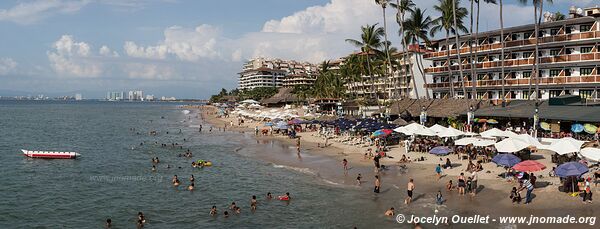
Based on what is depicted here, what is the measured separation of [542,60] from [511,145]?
963 inches

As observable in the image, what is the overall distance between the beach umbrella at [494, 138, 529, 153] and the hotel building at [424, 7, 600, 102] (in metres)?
20.3

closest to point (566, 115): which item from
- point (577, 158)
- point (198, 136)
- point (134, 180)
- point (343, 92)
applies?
point (577, 158)

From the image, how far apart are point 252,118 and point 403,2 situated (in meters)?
43.8

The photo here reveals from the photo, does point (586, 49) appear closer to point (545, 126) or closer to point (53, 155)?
point (545, 126)

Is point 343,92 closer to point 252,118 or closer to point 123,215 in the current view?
point 252,118

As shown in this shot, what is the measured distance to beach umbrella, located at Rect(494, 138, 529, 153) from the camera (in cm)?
2691

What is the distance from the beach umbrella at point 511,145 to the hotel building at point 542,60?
66.6 feet

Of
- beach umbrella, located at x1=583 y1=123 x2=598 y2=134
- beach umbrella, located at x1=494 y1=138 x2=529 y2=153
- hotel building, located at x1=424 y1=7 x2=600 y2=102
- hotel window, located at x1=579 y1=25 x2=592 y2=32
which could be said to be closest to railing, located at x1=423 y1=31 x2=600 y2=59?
hotel building, located at x1=424 y1=7 x2=600 y2=102

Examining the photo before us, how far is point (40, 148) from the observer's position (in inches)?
2132

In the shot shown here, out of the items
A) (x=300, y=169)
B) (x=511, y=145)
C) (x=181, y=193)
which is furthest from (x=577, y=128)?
(x=181, y=193)

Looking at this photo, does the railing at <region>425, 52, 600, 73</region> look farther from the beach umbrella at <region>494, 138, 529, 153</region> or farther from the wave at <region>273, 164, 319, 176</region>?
the wave at <region>273, 164, 319, 176</region>

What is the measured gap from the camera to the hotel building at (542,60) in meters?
44.2

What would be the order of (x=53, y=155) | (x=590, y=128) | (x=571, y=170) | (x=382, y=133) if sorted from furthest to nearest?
(x=53, y=155), (x=382, y=133), (x=590, y=128), (x=571, y=170)

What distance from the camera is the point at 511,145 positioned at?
27.3 metres
